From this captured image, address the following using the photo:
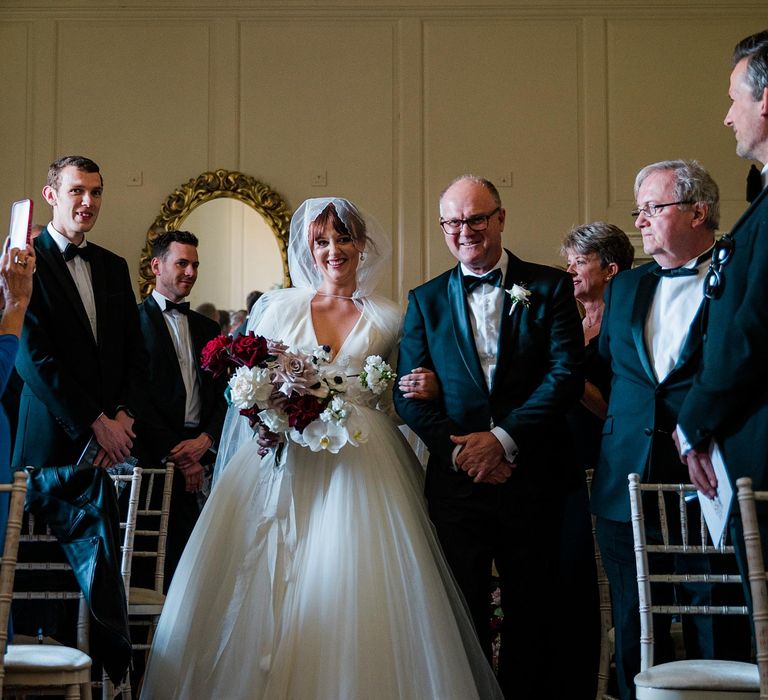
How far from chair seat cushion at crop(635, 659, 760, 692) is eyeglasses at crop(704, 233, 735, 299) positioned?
2.97 ft

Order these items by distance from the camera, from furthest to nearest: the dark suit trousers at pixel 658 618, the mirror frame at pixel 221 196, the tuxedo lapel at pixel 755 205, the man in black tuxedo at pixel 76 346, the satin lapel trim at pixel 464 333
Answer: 1. the mirror frame at pixel 221 196
2. the man in black tuxedo at pixel 76 346
3. the satin lapel trim at pixel 464 333
4. the dark suit trousers at pixel 658 618
5. the tuxedo lapel at pixel 755 205

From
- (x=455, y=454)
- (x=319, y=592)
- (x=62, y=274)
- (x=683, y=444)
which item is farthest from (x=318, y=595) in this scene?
(x=62, y=274)

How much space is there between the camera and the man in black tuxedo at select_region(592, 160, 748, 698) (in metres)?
3.18

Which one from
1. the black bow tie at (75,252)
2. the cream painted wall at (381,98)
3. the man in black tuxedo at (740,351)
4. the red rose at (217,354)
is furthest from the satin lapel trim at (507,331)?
the cream painted wall at (381,98)

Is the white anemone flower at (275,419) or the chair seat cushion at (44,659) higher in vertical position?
the white anemone flower at (275,419)

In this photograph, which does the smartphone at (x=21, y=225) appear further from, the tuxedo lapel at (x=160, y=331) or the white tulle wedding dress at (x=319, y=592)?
the tuxedo lapel at (x=160, y=331)

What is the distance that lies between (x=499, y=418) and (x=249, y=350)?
84 cm

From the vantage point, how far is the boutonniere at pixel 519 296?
3.60 metres

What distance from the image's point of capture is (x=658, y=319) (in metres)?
3.32

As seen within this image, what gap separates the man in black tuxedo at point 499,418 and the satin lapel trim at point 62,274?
1.22 metres

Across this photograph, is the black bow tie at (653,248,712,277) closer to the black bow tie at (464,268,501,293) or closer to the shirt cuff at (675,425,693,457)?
the black bow tie at (464,268,501,293)

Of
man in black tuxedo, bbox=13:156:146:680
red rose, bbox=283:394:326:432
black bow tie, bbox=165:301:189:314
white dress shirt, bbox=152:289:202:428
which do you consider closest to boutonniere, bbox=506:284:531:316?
red rose, bbox=283:394:326:432

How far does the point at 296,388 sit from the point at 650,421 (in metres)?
1.10

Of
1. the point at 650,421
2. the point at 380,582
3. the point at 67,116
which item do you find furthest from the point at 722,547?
the point at 67,116
